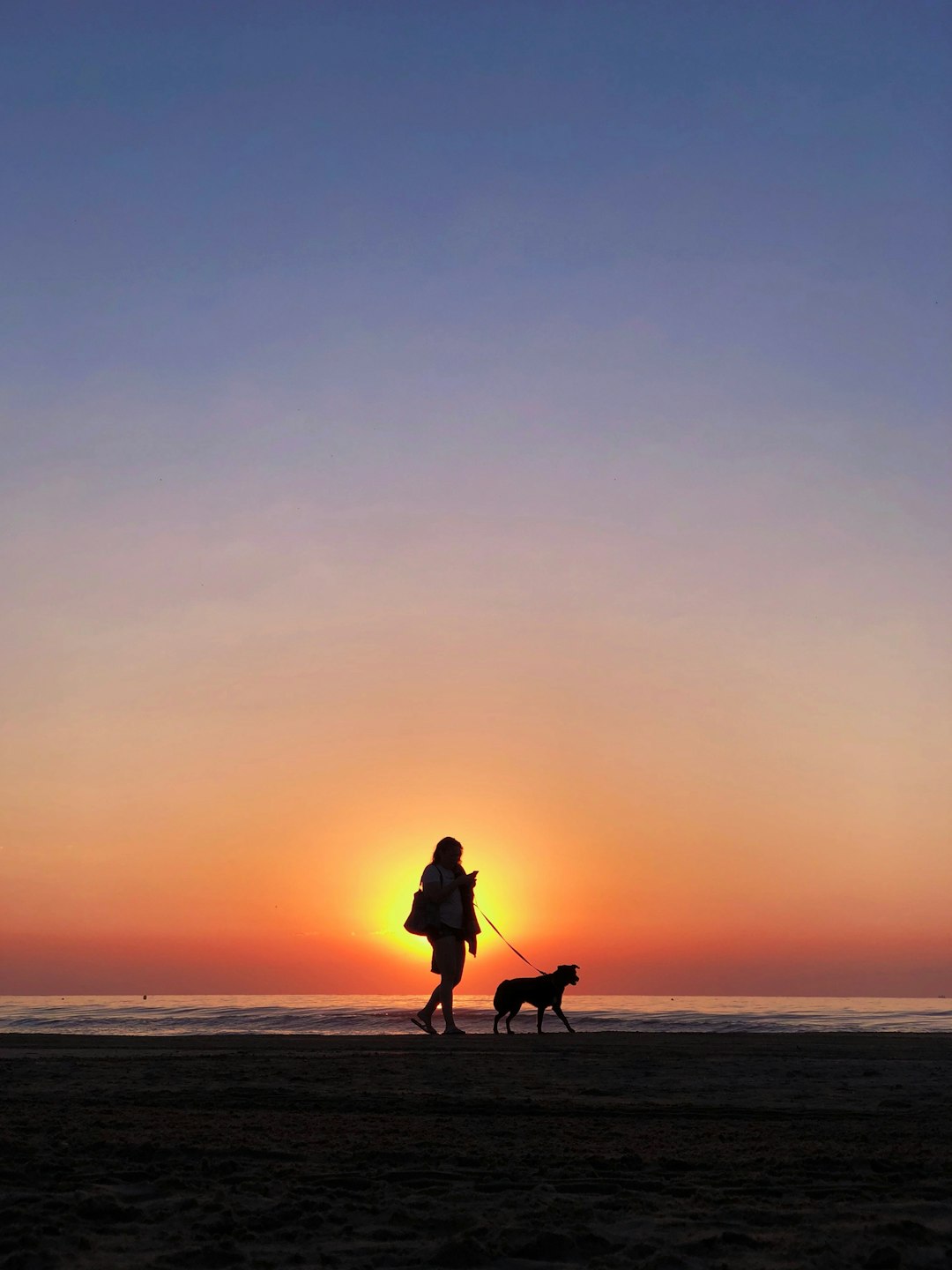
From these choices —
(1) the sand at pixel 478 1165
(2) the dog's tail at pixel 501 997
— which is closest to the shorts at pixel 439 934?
(2) the dog's tail at pixel 501 997

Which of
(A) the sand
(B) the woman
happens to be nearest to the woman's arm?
(B) the woman

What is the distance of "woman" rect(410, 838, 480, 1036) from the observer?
14.2m

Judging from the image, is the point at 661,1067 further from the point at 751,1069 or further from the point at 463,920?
the point at 463,920

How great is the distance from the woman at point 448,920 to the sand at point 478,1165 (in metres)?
5.04

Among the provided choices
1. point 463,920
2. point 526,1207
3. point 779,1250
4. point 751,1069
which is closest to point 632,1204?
point 526,1207

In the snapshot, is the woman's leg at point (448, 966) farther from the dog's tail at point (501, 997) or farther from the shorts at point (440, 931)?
the dog's tail at point (501, 997)

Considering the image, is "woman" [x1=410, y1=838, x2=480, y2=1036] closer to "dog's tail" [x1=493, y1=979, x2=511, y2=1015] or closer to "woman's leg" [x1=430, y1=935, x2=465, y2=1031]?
"woman's leg" [x1=430, y1=935, x2=465, y2=1031]

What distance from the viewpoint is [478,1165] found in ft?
16.3

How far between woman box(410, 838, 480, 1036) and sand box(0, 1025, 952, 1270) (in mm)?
5042

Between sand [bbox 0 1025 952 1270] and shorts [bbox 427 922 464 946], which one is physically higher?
shorts [bbox 427 922 464 946]

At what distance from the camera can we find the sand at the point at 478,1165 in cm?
370

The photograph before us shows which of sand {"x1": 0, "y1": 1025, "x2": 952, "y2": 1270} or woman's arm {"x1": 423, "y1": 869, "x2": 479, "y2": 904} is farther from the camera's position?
woman's arm {"x1": 423, "y1": 869, "x2": 479, "y2": 904}

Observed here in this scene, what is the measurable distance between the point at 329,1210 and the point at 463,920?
34.0 ft

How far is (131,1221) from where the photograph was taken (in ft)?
13.4
